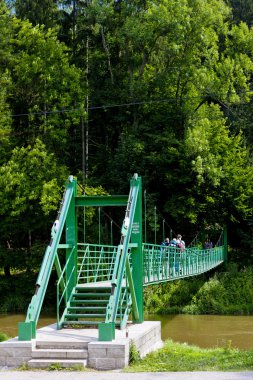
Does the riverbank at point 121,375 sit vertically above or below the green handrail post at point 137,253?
below

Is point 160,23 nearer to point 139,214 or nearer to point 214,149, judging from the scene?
point 214,149

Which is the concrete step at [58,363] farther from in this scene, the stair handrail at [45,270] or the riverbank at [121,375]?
the stair handrail at [45,270]

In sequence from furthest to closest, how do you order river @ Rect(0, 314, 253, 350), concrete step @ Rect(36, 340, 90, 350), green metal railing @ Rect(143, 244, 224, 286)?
river @ Rect(0, 314, 253, 350) < green metal railing @ Rect(143, 244, 224, 286) < concrete step @ Rect(36, 340, 90, 350)

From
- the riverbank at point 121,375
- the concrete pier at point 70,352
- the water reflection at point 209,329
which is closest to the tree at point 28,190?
the water reflection at point 209,329

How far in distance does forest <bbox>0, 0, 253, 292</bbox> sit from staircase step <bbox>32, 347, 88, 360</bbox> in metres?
16.7

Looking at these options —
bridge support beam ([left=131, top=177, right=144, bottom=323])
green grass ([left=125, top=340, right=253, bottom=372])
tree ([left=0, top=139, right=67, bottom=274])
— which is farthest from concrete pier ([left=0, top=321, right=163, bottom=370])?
tree ([left=0, top=139, right=67, bottom=274])

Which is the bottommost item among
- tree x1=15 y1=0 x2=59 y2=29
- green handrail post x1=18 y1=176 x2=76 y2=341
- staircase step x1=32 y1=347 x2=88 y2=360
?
staircase step x1=32 y1=347 x2=88 y2=360

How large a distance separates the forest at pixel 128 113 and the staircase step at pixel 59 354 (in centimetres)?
1672

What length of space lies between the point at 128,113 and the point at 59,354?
2177 centimetres

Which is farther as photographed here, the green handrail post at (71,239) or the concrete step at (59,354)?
the green handrail post at (71,239)

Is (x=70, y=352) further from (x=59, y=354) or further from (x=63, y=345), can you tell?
(x=63, y=345)

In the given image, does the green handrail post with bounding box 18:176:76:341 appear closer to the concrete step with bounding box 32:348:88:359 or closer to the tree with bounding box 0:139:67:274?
the concrete step with bounding box 32:348:88:359

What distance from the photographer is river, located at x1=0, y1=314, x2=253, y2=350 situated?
17.4 metres

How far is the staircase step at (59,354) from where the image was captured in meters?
8.99
